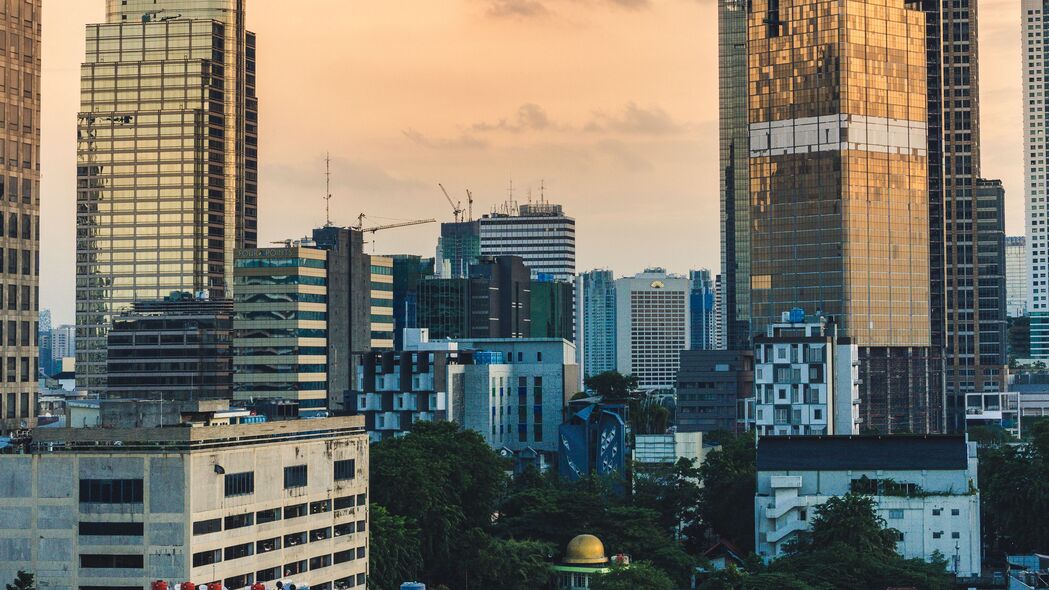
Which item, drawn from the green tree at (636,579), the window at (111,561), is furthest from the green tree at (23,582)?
the green tree at (636,579)

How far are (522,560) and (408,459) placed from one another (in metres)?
16.2

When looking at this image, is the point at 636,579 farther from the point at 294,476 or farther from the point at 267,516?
the point at 267,516

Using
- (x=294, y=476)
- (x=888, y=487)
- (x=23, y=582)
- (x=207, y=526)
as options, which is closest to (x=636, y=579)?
(x=294, y=476)

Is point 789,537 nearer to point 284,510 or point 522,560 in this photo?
point 522,560

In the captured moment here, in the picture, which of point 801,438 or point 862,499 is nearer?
point 862,499

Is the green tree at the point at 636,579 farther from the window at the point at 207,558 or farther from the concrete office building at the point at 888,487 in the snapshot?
the window at the point at 207,558

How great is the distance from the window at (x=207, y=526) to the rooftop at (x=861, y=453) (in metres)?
77.3

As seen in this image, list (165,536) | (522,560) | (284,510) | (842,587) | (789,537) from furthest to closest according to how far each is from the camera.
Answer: (789,537)
(522,560)
(842,587)
(284,510)
(165,536)

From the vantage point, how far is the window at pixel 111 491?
134m

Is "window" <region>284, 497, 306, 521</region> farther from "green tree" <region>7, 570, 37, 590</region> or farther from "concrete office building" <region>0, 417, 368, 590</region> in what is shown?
"green tree" <region>7, 570, 37, 590</region>

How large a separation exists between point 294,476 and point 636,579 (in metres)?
34.6

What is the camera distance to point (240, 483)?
141m

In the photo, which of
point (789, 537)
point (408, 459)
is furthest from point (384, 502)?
point (789, 537)

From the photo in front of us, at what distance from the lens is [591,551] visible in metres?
181
